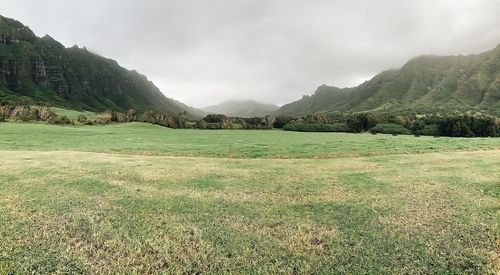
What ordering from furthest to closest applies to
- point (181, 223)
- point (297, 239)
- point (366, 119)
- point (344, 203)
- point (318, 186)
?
point (366, 119) → point (318, 186) → point (344, 203) → point (181, 223) → point (297, 239)

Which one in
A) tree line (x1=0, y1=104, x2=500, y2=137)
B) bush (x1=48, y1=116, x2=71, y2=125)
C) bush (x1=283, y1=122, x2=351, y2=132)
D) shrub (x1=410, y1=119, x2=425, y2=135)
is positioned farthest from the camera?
bush (x1=283, y1=122, x2=351, y2=132)

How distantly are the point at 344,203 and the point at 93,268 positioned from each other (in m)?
10.6

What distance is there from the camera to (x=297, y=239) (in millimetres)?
11711

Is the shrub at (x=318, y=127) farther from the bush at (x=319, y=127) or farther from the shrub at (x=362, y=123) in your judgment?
the shrub at (x=362, y=123)

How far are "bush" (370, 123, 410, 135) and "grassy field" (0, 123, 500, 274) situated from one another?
269 ft

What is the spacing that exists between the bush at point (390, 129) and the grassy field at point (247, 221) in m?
82.1

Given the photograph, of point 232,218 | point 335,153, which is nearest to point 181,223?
point 232,218

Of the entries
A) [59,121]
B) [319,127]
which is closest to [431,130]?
[319,127]

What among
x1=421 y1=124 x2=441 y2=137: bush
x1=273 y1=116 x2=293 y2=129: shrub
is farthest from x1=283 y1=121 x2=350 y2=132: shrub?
x1=421 y1=124 x2=441 y2=137: bush

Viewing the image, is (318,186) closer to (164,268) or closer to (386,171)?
(386,171)

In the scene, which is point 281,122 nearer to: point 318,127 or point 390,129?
point 318,127

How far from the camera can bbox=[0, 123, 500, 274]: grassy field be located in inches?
405

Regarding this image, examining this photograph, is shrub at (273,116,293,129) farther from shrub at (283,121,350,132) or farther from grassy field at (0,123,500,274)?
grassy field at (0,123,500,274)

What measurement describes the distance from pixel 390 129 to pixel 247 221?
98.9 metres
